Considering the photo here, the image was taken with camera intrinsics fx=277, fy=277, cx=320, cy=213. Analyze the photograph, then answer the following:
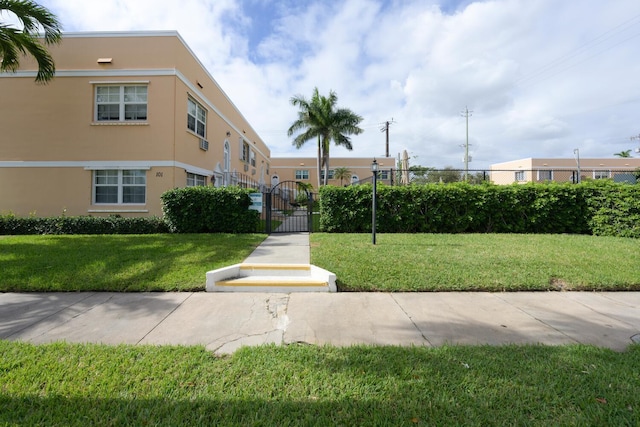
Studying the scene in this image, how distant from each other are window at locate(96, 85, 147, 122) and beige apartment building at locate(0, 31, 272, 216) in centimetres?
4

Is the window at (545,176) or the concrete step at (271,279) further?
the window at (545,176)

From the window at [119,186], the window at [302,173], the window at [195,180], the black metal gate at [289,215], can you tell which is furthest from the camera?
the window at [302,173]

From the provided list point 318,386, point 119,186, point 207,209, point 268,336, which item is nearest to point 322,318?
point 268,336

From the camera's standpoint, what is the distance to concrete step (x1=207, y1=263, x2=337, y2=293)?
4.63 metres

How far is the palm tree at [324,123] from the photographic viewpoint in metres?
25.2

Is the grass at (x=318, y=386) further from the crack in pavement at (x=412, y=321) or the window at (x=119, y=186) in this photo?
the window at (x=119, y=186)

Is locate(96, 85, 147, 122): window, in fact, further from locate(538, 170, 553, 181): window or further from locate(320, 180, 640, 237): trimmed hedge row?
locate(538, 170, 553, 181): window

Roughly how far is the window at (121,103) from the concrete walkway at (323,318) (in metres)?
8.67

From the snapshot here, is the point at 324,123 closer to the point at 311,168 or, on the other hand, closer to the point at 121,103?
the point at 311,168

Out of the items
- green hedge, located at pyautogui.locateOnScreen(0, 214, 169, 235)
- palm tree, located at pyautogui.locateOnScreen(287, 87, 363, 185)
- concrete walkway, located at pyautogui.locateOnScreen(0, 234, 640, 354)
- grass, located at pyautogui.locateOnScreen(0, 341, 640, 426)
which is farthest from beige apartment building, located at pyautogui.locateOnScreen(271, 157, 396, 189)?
grass, located at pyautogui.locateOnScreen(0, 341, 640, 426)

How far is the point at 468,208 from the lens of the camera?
32.0 ft

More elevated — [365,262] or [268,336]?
[365,262]

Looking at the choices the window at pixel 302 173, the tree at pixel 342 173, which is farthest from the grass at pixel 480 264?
the window at pixel 302 173

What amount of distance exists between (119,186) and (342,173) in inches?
1069
